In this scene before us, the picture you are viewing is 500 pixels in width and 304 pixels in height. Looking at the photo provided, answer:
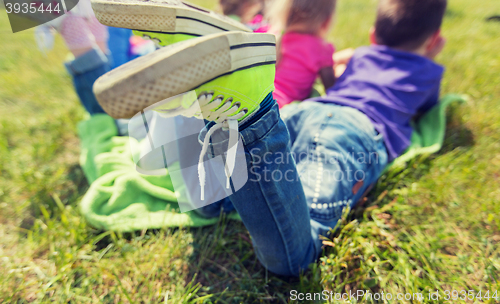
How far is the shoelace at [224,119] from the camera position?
66 centimetres

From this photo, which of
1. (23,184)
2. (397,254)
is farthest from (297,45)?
(23,184)

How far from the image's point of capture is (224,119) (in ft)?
2.45

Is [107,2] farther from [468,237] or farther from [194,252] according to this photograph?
[468,237]

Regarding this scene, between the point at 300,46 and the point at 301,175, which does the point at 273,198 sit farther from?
the point at 300,46

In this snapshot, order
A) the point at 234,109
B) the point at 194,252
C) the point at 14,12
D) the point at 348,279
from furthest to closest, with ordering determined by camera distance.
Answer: the point at 14,12 → the point at 194,252 → the point at 348,279 → the point at 234,109

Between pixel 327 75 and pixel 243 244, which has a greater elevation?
pixel 327 75

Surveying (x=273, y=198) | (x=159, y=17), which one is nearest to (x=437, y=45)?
(x=273, y=198)

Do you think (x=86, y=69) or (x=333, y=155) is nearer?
(x=333, y=155)

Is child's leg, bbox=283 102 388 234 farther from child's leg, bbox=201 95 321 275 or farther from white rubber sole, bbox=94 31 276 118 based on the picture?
white rubber sole, bbox=94 31 276 118

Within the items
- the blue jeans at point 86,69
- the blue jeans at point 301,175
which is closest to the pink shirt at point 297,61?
the blue jeans at point 301,175

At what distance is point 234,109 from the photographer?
27.8 inches

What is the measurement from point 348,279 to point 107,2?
1360mm

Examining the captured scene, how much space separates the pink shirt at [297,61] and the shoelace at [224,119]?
1.18 m

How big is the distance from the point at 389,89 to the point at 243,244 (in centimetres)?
118
